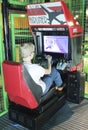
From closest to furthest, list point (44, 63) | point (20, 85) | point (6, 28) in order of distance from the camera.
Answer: point (20, 85) < point (6, 28) < point (44, 63)

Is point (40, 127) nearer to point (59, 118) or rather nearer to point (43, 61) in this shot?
point (59, 118)

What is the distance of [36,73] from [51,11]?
3.39 ft

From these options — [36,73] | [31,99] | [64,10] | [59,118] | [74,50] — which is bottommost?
[59,118]

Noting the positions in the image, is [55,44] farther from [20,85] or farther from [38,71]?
[20,85]

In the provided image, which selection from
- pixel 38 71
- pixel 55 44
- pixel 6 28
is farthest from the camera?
pixel 55 44

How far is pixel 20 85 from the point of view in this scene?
7.80 feet

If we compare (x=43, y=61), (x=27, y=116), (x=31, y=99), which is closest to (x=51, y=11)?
(x=43, y=61)

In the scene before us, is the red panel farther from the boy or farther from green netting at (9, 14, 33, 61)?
→ green netting at (9, 14, 33, 61)

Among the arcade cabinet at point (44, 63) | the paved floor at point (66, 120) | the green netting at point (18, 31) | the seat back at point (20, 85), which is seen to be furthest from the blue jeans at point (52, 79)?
the green netting at point (18, 31)

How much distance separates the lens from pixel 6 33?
9.54ft

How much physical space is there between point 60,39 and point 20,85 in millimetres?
1303

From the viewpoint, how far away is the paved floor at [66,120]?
2875 mm

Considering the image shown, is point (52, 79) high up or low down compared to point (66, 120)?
up

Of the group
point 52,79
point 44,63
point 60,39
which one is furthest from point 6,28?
point 52,79
